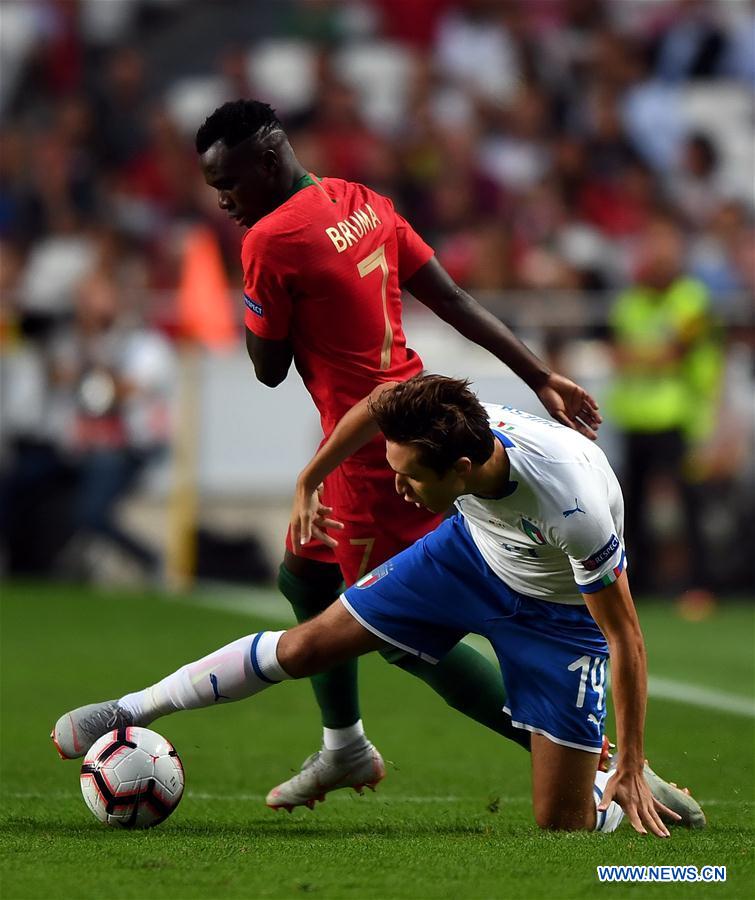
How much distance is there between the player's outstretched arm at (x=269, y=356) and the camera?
17.0 feet

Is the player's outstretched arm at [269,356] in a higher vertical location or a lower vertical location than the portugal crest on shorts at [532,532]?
higher

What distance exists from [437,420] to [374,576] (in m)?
0.75

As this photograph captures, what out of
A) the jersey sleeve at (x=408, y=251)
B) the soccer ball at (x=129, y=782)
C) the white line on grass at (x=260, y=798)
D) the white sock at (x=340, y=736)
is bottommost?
the white line on grass at (x=260, y=798)

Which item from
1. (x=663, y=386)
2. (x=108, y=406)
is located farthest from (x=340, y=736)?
(x=108, y=406)

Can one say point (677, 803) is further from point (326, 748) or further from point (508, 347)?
point (508, 347)

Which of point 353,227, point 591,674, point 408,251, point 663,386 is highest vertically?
point 353,227

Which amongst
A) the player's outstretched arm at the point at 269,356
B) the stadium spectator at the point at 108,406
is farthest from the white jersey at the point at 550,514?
the stadium spectator at the point at 108,406

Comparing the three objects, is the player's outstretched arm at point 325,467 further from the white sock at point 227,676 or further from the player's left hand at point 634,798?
the player's left hand at point 634,798

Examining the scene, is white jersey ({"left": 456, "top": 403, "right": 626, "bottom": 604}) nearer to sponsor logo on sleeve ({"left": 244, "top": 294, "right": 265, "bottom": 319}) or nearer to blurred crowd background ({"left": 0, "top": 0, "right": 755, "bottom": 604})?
sponsor logo on sleeve ({"left": 244, "top": 294, "right": 265, "bottom": 319})

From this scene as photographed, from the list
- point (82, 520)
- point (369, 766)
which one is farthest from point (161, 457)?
point (369, 766)

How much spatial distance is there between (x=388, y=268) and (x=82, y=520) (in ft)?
25.3

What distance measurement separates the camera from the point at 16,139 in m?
15.4

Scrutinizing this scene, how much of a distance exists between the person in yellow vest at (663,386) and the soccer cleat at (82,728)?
756 centimetres

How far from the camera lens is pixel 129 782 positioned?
16.1 feet
